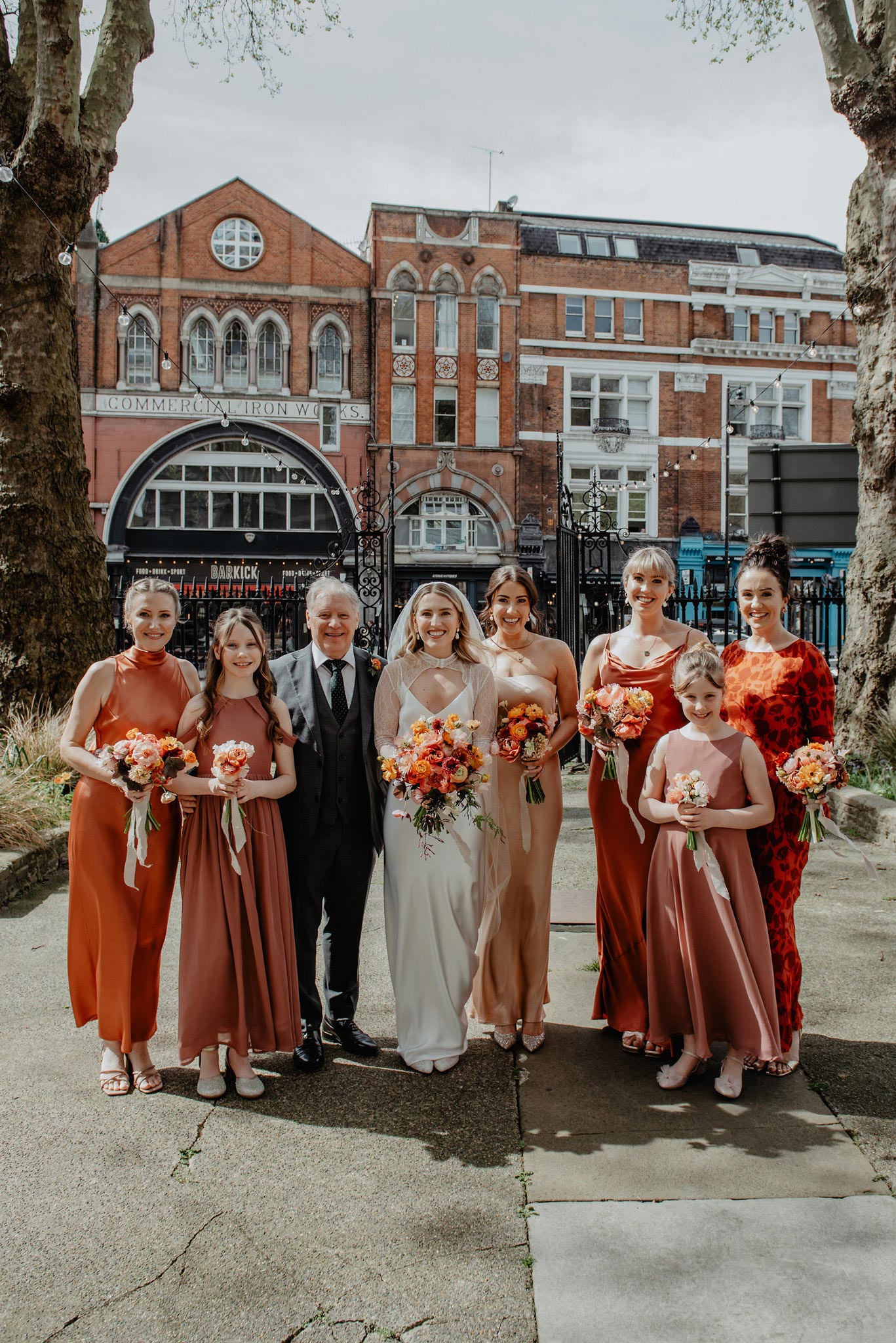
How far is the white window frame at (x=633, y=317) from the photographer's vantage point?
3453cm

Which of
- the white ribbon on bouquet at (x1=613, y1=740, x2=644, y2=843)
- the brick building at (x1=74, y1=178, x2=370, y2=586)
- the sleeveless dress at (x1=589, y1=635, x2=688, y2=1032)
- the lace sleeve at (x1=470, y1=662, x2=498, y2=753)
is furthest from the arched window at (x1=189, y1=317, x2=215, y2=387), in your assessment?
the white ribbon on bouquet at (x1=613, y1=740, x2=644, y2=843)

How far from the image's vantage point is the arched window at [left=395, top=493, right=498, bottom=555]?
3198 centimetres

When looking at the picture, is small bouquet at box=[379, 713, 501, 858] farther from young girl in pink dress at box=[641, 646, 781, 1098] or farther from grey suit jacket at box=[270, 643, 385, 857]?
young girl in pink dress at box=[641, 646, 781, 1098]

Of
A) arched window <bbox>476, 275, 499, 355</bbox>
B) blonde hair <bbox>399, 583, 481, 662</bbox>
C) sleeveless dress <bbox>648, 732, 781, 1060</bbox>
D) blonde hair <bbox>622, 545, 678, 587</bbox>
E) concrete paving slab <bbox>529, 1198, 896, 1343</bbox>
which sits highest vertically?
arched window <bbox>476, 275, 499, 355</bbox>

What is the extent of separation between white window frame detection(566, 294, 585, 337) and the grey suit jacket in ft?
107

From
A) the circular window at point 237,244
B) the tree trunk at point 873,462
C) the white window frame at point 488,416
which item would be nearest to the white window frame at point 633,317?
the white window frame at point 488,416

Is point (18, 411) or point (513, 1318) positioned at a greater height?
point (18, 411)

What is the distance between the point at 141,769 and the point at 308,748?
78 centimetres

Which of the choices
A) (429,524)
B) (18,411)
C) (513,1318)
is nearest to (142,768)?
(513,1318)

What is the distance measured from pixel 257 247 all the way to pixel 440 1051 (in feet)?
106

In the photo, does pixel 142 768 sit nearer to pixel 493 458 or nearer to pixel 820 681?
pixel 820 681

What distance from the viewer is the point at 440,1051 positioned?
4090 mm

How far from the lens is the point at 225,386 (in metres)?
31.4

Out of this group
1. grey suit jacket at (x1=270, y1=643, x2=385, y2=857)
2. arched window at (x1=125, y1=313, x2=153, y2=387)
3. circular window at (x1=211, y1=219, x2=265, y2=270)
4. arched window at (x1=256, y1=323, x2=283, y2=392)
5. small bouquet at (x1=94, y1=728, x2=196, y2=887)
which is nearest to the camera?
small bouquet at (x1=94, y1=728, x2=196, y2=887)
